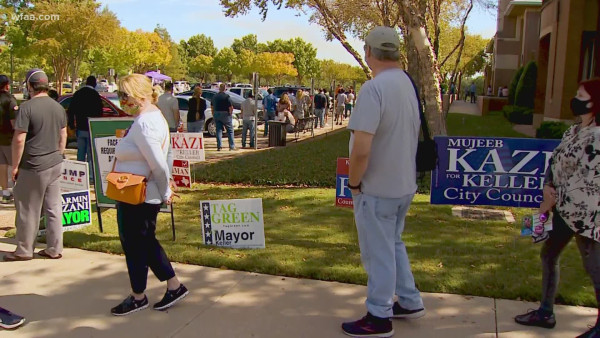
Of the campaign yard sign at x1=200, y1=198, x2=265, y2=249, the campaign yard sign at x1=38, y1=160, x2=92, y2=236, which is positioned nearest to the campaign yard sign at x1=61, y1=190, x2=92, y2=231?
the campaign yard sign at x1=38, y1=160, x2=92, y2=236

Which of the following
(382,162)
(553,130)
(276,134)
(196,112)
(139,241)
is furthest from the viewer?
(276,134)

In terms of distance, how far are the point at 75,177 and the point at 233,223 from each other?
2185 mm

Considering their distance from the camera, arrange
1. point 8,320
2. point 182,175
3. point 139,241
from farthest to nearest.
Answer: point 182,175
point 139,241
point 8,320

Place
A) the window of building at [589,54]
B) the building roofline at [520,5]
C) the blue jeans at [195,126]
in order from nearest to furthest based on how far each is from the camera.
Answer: the blue jeans at [195,126]
the window of building at [589,54]
the building roofline at [520,5]

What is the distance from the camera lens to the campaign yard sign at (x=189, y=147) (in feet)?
30.0

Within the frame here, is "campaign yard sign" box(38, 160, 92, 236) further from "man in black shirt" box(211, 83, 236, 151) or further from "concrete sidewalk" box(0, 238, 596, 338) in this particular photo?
"man in black shirt" box(211, 83, 236, 151)

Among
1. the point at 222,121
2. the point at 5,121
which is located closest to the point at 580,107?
the point at 5,121

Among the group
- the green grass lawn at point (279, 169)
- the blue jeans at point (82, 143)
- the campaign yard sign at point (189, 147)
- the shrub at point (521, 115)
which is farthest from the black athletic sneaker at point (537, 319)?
the shrub at point (521, 115)

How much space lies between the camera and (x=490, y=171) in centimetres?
615

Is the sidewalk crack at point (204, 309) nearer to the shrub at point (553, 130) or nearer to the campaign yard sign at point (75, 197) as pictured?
the campaign yard sign at point (75, 197)

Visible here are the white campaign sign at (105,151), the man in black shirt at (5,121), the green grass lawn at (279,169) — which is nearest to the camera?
the white campaign sign at (105,151)

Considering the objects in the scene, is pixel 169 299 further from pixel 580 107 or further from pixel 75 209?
pixel 580 107

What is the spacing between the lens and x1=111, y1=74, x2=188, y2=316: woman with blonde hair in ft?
13.4

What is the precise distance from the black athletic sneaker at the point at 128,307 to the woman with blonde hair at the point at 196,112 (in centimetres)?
1030
